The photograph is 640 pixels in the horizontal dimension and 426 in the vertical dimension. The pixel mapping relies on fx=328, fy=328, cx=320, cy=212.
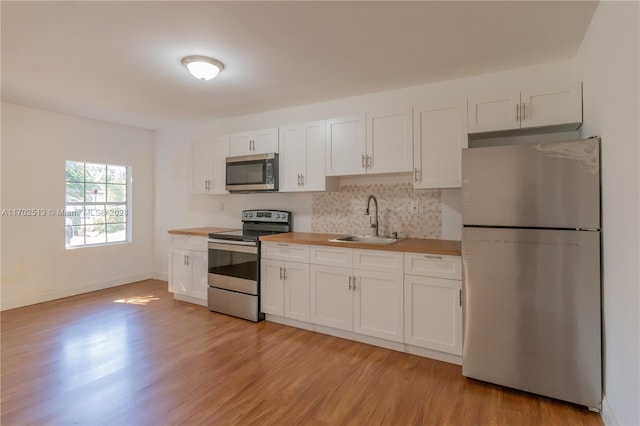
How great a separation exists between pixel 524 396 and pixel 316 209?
2540 millimetres

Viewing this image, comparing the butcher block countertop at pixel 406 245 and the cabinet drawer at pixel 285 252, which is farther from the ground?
the butcher block countertop at pixel 406 245

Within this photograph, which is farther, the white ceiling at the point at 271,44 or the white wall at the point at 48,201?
the white wall at the point at 48,201

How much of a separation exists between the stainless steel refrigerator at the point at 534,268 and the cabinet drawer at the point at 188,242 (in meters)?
2.95

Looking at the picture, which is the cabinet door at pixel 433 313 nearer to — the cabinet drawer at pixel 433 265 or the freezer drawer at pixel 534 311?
the cabinet drawer at pixel 433 265

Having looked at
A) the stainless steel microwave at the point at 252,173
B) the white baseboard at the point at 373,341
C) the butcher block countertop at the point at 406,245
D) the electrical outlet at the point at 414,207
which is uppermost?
the stainless steel microwave at the point at 252,173

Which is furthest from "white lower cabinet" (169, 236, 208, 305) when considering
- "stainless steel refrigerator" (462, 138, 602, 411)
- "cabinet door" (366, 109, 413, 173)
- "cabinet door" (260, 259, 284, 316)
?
"stainless steel refrigerator" (462, 138, 602, 411)

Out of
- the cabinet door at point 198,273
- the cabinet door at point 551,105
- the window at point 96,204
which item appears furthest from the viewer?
the window at point 96,204

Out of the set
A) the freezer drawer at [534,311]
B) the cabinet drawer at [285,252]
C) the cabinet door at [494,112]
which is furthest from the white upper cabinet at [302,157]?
the freezer drawer at [534,311]

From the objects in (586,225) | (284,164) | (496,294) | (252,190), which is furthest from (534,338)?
(252,190)

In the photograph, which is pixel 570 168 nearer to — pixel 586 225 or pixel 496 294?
pixel 586 225

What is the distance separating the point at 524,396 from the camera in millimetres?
2156

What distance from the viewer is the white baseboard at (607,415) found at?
5.73 ft

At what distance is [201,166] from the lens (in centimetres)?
440

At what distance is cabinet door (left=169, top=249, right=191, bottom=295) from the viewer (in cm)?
413
